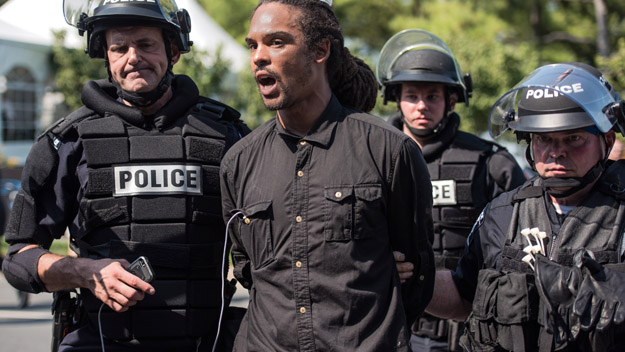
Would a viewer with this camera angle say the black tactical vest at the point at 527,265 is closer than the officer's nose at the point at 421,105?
Yes

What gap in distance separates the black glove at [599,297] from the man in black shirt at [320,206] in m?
0.59

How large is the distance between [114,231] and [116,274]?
37 centimetres

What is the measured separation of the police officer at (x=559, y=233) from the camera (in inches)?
97.4

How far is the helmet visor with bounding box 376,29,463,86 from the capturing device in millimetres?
5027

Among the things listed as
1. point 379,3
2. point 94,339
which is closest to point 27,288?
point 94,339

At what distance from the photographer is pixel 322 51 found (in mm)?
2826

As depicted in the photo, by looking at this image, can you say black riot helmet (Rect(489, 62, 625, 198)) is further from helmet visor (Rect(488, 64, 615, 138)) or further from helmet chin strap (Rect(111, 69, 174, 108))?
helmet chin strap (Rect(111, 69, 174, 108))

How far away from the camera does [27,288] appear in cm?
325

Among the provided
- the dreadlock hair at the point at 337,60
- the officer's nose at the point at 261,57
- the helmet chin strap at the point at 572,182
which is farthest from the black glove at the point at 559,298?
the officer's nose at the point at 261,57

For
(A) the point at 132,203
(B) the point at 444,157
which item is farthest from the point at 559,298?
(B) the point at 444,157

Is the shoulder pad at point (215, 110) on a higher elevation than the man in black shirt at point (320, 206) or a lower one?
higher

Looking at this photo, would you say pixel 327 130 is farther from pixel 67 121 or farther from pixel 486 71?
pixel 486 71

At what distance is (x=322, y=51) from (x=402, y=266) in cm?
82

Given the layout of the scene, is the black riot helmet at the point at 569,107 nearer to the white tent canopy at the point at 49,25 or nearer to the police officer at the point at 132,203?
the police officer at the point at 132,203
